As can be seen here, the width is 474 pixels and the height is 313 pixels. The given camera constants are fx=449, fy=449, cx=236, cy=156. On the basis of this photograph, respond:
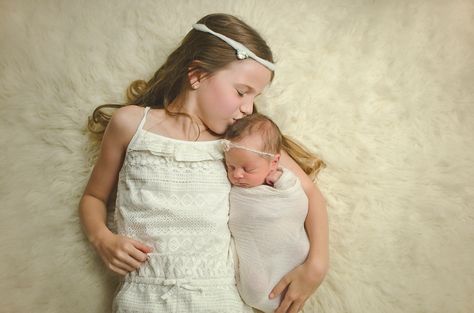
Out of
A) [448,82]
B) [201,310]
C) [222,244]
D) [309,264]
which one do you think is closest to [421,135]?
[448,82]

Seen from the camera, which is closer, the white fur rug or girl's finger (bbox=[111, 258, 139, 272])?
girl's finger (bbox=[111, 258, 139, 272])

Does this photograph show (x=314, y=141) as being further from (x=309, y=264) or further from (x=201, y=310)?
(x=201, y=310)

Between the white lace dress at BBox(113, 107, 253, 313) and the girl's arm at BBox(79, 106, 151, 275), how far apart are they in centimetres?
3

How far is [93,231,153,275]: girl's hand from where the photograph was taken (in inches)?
41.8

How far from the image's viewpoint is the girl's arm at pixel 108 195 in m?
1.08

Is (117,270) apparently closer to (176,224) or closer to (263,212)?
(176,224)

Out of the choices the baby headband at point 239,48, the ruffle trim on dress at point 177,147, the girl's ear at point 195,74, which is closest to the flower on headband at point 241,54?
the baby headband at point 239,48

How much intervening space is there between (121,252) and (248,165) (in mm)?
366

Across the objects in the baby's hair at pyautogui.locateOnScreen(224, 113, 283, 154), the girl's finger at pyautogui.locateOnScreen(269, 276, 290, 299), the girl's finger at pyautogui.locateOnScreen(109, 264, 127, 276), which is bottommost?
the girl's finger at pyautogui.locateOnScreen(109, 264, 127, 276)

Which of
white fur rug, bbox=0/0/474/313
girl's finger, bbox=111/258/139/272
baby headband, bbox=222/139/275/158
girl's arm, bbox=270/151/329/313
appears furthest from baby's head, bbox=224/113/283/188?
girl's finger, bbox=111/258/139/272

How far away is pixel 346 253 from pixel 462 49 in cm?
73

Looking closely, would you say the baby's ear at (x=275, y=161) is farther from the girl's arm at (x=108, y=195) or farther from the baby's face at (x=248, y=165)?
the girl's arm at (x=108, y=195)

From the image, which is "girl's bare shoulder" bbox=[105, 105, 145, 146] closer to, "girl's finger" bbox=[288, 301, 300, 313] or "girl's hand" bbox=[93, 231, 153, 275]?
"girl's hand" bbox=[93, 231, 153, 275]

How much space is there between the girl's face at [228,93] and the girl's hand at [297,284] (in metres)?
0.40
